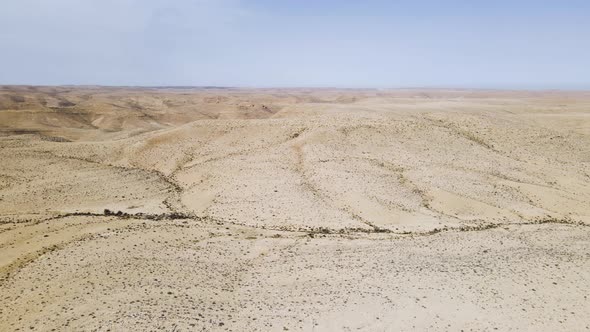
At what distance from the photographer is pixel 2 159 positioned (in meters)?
27.0

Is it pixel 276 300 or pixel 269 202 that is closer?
pixel 276 300

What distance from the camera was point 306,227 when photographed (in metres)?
17.6

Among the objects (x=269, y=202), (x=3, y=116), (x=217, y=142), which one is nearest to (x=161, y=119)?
(x=3, y=116)

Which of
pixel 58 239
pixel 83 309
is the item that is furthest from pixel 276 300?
pixel 58 239

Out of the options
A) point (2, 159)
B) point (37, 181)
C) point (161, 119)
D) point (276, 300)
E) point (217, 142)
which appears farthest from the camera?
point (161, 119)

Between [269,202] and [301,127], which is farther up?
[301,127]

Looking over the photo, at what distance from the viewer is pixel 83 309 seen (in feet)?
35.7

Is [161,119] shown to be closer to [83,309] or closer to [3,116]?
[3,116]

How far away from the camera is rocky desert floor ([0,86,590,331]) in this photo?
11.3 metres

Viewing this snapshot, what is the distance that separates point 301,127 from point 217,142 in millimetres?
5382

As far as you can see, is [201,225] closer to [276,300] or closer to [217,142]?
[276,300]

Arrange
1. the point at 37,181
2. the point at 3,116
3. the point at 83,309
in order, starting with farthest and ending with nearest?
1. the point at 3,116
2. the point at 37,181
3. the point at 83,309

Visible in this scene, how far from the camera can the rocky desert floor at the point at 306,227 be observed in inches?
444

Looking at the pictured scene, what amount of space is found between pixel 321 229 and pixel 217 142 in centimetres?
1403
